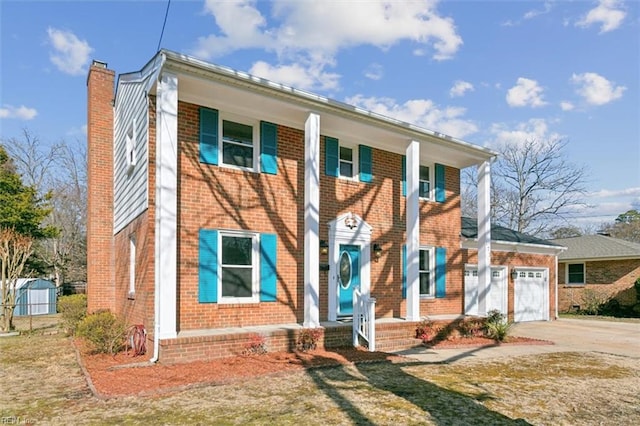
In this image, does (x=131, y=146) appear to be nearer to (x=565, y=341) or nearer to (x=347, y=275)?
(x=347, y=275)

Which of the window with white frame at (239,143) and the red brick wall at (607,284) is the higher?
the window with white frame at (239,143)

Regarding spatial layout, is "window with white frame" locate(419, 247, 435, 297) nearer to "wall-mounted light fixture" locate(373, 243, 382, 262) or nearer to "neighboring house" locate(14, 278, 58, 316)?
"wall-mounted light fixture" locate(373, 243, 382, 262)

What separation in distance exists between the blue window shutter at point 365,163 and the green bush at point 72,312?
8791mm

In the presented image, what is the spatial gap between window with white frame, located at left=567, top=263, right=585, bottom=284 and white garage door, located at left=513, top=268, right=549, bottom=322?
237 inches

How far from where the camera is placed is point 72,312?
1240 centimetres

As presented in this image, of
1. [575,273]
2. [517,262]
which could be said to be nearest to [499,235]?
[517,262]

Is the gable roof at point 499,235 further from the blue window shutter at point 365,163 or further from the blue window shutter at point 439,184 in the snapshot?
→ the blue window shutter at point 365,163

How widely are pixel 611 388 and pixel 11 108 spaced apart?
36881mm

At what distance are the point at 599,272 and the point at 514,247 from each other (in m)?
8.44

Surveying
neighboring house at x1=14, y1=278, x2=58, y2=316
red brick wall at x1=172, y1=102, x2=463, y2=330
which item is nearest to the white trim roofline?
red brick wall at x1=172, y1=102, x2=463, y2=330

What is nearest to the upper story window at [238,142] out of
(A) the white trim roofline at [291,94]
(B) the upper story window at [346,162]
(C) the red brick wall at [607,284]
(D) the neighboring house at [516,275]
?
(A) the white trim roofline at [291,94]

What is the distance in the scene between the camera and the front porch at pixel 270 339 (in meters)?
7.64

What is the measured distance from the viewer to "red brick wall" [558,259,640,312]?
2098 centimetres

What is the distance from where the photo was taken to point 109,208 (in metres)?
12.8
